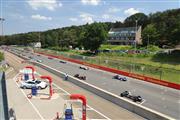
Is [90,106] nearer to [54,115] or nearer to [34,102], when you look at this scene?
[54,115]

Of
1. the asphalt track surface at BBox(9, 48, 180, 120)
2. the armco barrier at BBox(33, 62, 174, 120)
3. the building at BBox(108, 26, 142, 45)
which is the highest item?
the building at BBox(108, 26, 142, 45)

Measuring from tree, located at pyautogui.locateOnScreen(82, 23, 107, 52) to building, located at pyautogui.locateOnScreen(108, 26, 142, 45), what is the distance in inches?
1198

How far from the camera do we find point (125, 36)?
145 meters

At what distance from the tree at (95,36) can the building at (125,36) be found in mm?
30426

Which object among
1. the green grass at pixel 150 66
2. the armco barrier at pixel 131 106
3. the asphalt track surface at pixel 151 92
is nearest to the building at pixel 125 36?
the green grass at pixel 150 66

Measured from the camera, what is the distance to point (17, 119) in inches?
Result: 997

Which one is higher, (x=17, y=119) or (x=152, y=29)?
(x=152, y=29)

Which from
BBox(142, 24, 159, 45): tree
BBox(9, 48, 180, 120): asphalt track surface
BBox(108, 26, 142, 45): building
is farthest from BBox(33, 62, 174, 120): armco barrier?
BBox(108, 26, 142, 45): building

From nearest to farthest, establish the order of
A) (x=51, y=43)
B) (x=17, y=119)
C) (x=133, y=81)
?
1. (x=17, y=119)
2. (x=133, y=81)
3. (x=51, y=43)

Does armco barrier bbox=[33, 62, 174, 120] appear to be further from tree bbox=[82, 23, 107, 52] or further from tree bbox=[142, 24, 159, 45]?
tree bbox=[142, 24, 159, 45]

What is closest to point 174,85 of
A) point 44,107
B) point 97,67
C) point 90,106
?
point 90,106

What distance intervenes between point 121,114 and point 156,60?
51.2m

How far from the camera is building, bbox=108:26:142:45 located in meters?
138

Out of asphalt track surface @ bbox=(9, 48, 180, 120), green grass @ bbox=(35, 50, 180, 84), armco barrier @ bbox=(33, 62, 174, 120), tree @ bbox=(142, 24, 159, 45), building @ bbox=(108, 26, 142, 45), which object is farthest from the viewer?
building @ bbox=(108, 26, 142, 45)
